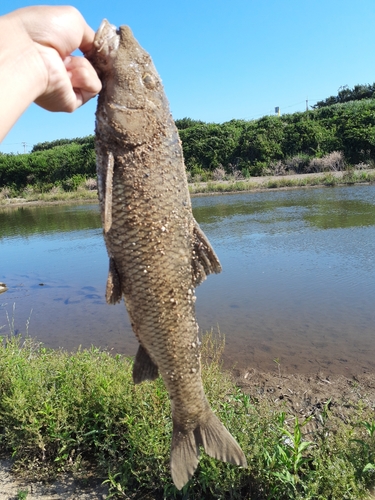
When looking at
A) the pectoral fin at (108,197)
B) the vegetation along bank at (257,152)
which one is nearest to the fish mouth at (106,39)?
the pectoral fin at (108,197)

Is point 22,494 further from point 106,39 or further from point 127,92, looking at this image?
point 106,39

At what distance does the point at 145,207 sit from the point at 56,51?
83 centimetres

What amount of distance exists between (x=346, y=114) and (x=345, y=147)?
3652mm

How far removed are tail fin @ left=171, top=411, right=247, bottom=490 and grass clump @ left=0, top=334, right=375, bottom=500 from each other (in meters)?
0.54

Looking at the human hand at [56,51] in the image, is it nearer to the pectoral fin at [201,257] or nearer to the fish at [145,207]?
the fish at [145,207]

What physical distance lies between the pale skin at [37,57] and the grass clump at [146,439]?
A: 8.61 ft

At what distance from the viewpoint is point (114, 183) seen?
7.22 ft

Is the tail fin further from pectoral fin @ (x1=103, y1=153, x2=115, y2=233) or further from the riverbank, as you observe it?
the riverbank

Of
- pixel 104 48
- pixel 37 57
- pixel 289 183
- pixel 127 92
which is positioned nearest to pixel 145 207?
pixel 127 92

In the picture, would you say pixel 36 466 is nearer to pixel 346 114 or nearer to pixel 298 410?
pixel 298 410

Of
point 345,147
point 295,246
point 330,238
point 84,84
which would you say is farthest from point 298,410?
point 345,147

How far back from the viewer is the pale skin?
4.67ft

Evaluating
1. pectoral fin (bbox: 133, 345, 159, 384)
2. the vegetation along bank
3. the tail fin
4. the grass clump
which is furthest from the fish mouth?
the vegetation along bank

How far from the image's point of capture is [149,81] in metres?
2.31
